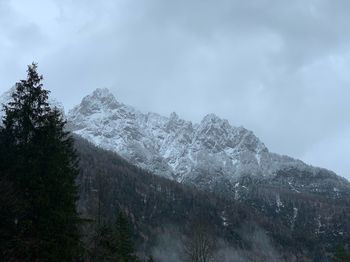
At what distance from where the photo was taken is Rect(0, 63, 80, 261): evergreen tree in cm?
2845

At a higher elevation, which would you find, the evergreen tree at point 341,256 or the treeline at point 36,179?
the treeline at point 36,179

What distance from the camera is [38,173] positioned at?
98.1 ft

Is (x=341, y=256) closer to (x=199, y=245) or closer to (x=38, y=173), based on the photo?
(x=199, y=245)

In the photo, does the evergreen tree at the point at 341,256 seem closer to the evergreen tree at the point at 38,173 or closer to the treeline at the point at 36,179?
the treeline at the point at 36,179

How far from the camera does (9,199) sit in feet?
88.2

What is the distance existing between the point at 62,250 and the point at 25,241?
4.27 m

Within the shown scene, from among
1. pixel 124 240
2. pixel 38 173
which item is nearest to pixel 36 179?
pixel 38 173

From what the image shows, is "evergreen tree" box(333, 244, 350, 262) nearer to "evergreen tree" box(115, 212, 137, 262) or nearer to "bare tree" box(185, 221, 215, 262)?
"bare tree" box(185, 221, 215, 262)

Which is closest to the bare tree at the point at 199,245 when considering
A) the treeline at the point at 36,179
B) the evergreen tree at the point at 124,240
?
the evergreen tree at the point at 124,240

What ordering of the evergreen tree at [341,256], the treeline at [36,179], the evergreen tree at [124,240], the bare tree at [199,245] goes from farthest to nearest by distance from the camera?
the evergreen tree at [341,256]
the evergreen tree at [124,240]
the bare tree at [199,245]
the treeline at [36,179]

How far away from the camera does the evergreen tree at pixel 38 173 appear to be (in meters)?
28.5

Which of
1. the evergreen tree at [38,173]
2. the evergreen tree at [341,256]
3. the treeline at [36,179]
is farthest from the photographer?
the evergreen tree at [341,256]

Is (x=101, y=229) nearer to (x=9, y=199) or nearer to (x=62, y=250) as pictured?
(x=62, y=250)

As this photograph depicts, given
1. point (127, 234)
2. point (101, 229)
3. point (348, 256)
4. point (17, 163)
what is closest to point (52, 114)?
point (17, 163)
